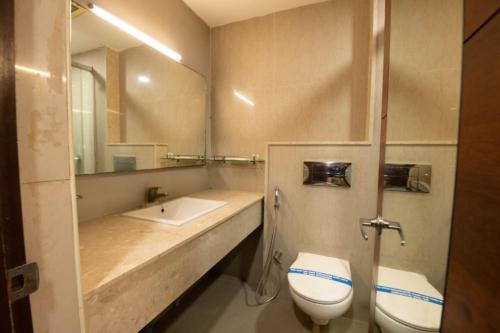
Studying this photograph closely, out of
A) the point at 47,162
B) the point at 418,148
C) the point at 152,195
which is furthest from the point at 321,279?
the point at 47,162

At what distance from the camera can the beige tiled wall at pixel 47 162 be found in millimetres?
360

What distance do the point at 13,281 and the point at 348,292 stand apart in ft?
4.50

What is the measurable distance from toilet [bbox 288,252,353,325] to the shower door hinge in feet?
3.84

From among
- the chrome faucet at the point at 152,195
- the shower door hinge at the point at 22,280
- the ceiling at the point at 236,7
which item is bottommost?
the chrome faucet at the point at 152,195

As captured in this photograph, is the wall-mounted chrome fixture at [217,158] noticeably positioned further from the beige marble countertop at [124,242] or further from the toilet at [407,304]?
the toilet at [407,304]

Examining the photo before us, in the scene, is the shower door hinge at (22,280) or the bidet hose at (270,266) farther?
the bidet hose at (270,266)

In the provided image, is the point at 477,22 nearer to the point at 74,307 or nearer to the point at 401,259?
the point at 74,307

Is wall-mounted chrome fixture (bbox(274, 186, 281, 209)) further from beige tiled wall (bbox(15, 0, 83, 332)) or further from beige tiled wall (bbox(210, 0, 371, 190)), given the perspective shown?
beige tiled wall (bbox(15, 0, 83, 332))

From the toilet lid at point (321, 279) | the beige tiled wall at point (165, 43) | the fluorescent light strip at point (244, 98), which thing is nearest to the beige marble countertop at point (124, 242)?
the beige tiled wall at point (165, 43)

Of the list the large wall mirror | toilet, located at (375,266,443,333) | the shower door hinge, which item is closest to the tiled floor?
toilet, located at (375,266,443,333)

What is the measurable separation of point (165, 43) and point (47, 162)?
1.57 meters

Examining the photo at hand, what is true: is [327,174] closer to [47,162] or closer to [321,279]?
[321,279]

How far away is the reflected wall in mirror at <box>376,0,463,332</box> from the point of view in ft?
3.43

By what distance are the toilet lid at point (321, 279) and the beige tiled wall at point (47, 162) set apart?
1087 millimetres
